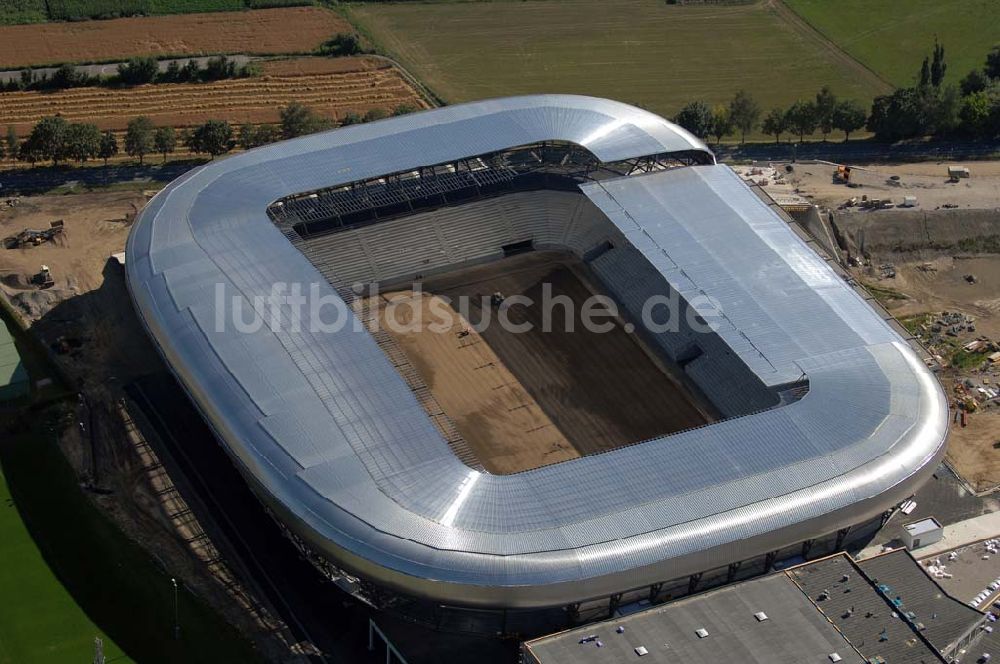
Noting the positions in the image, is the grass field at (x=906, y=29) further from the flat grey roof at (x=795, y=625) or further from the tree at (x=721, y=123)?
the flat grey roof at (x=795, y=625)

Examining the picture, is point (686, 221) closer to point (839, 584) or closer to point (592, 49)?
point (839, 584)

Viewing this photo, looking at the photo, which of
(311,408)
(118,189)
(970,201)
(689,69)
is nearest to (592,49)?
(689,69)

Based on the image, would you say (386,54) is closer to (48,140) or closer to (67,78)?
(67,78)

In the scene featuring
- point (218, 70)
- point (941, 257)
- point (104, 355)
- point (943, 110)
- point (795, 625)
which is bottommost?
point (104, 355)

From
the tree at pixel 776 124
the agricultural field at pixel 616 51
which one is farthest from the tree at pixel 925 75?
the tree at pixel 776 124

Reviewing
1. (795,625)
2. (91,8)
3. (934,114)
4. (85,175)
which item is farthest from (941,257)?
(91,8)

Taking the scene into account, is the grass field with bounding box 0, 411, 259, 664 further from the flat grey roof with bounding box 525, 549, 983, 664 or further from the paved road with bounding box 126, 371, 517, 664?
the flat grey roof with bounding box 525, 549, 983, 664

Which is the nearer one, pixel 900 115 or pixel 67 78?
pixel 900 115
